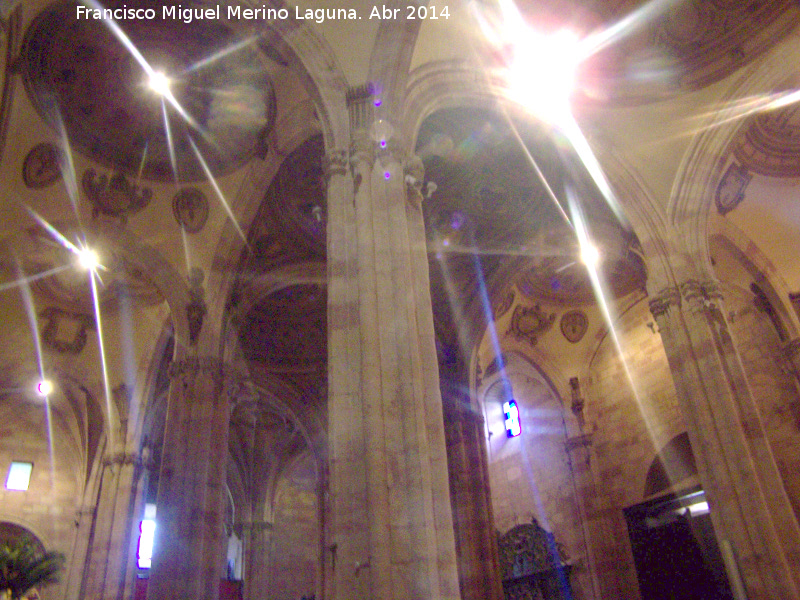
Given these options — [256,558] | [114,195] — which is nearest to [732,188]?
[114,195]

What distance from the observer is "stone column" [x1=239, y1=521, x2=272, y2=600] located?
62.0 ft

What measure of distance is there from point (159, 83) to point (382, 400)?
23.6 ft

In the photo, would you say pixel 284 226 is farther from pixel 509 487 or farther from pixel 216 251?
pixel 509 487

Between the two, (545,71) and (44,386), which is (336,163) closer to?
(545,71)

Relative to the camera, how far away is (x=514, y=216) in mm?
12977

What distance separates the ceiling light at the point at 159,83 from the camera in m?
10.2

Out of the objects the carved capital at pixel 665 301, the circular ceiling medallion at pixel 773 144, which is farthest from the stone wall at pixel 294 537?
the circular ceiling medallion at pixel 773 144

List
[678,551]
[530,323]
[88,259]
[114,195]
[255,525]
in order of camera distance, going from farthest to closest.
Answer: [255,525] < [530,323] < [678,551] < [88,259] < [114,195]

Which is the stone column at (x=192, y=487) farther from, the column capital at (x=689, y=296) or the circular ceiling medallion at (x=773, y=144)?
the circular ceiling medallion at (x=773, y=144)

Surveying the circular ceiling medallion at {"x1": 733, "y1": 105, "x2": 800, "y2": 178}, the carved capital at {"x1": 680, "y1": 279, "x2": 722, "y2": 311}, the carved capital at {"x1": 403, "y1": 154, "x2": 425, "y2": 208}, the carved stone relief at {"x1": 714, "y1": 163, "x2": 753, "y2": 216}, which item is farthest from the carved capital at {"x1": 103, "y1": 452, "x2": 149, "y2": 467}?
the circular ceiling medallion at {"x1": 733, "y1": 105, "x2": 800, "y2": 178}

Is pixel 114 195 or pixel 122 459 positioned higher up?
pixel 114 195

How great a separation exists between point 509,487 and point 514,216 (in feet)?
26.1

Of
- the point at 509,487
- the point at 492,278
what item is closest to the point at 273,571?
the point at 509,487

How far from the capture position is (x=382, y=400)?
5641 mm
